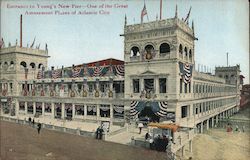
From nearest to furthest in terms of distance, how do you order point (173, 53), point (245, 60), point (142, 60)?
point (245, 60) → point (173, 53) → point (142, 60)

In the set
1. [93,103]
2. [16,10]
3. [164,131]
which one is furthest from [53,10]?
[93,103]

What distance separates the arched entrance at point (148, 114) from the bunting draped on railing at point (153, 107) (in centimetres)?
55

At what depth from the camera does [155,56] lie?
32125mm

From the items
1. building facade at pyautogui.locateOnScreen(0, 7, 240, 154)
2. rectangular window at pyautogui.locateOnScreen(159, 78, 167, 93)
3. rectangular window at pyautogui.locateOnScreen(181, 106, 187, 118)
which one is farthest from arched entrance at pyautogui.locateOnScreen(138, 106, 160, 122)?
rectangular window at pyautogui.locateOnScreen(181, 106, 187, 118)

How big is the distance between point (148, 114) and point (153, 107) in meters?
1.57

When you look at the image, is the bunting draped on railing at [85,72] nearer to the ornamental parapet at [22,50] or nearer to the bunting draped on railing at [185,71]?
the ornamental parapet at [22,50]

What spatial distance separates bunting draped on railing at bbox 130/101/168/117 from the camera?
31.4 meters

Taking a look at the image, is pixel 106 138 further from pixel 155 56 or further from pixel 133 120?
pixel 155 56

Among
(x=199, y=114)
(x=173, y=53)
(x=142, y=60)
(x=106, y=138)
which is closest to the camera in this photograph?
(x=106, y=138)

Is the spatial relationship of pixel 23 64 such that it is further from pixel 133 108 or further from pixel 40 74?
pixel 133 108

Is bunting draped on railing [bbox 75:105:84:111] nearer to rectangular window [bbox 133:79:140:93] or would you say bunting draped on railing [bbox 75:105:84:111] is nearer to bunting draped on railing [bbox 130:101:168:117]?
bunting draped on railing [bbox 130:101:168:117]

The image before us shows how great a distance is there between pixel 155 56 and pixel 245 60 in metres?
12.6

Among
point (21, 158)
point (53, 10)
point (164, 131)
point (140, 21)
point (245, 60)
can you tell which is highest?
point (140, 21)

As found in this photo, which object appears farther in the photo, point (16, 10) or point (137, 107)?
point (137, 107)
